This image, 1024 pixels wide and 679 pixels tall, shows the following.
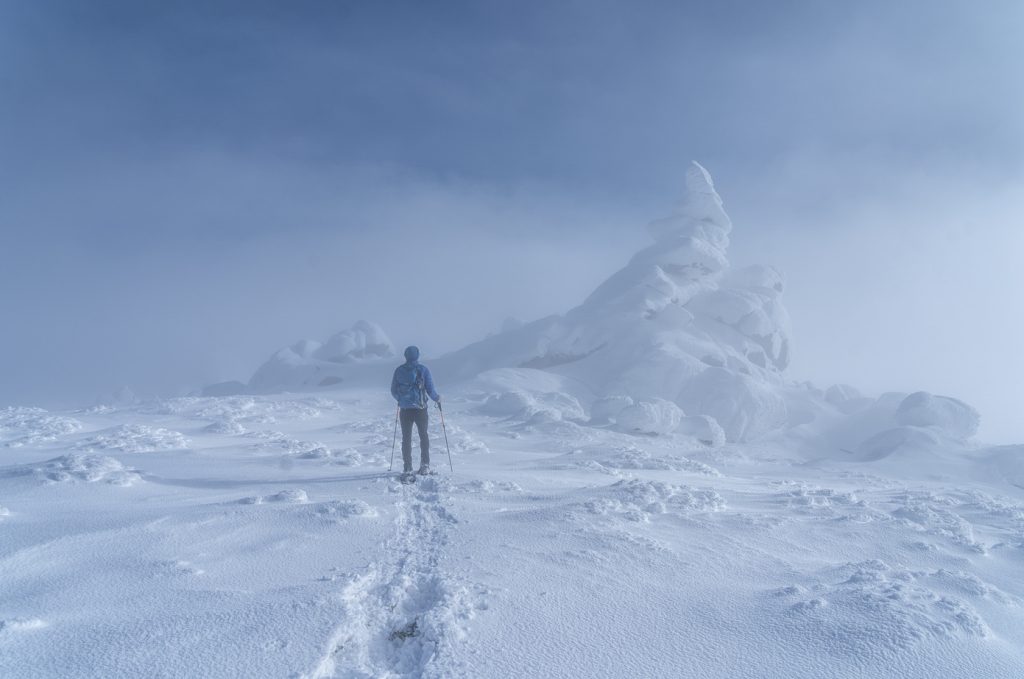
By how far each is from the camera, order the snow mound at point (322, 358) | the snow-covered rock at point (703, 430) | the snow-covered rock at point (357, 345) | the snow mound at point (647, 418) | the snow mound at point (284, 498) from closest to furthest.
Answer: the snow mound at point (284, 498), the snow mound at point (647, 418), the snow-covered rock at point (703, 430), the snow mound at point (322, 358), the snow-covered rock at point (357, 345)

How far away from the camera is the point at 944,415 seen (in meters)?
37.1

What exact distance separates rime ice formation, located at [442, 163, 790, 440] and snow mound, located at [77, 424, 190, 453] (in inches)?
1305

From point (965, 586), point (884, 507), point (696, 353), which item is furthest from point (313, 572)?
point (696, 353)

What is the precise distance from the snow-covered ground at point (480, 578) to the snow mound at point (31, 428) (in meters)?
3.09

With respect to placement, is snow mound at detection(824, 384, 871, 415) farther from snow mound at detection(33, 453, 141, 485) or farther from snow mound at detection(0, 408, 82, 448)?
snow mound at detection(33, 453, 141, 485)

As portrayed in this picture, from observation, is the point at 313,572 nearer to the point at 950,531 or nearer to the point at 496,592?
the point at 496,592

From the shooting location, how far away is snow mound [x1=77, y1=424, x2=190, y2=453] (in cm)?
1147

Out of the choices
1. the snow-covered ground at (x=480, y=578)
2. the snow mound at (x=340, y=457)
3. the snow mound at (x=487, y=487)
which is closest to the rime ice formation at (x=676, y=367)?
the snow mound at (x=340, y=457)

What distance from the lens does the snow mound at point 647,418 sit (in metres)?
29.0

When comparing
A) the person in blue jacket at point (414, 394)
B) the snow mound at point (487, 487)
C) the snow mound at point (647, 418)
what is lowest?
the snow mound at point (647, 418)

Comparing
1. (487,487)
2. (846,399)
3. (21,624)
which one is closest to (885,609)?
(487,487)

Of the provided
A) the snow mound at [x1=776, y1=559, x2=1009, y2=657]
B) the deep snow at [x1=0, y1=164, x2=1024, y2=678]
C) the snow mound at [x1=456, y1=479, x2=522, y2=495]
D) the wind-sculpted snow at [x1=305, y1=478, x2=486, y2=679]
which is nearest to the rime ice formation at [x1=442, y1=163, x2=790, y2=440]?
the deep snow at [x1=0, y1=164, x2=1024, y2=678]

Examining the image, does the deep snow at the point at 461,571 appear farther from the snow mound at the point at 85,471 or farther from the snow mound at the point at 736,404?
the snow mound at the point at 736,404

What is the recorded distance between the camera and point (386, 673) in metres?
3.68
